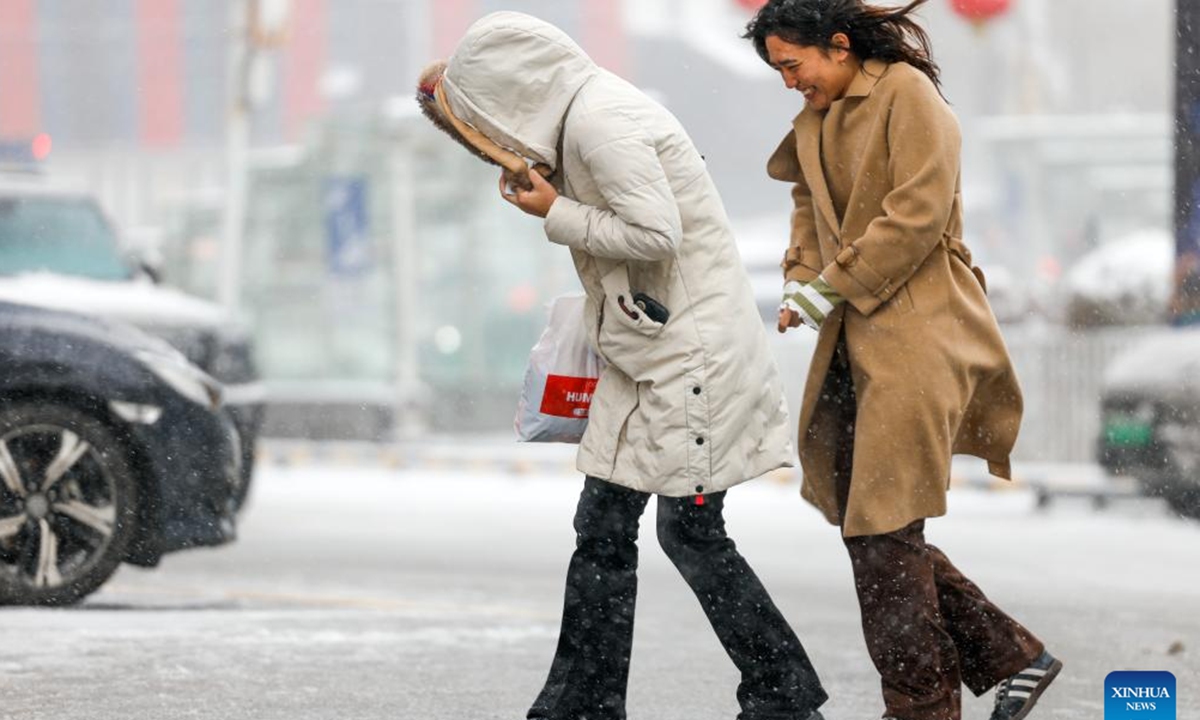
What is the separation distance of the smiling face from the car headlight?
329 centimetres

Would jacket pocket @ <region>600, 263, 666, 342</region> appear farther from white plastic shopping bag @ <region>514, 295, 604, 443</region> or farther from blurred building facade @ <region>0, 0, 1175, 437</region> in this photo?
blurred building facade @ <region>0, 0, 1175, 437</region>

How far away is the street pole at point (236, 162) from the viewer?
914 inches

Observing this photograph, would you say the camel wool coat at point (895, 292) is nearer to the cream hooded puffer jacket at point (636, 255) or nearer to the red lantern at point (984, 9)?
the cream hooded puffer jacket at point (636, 255)

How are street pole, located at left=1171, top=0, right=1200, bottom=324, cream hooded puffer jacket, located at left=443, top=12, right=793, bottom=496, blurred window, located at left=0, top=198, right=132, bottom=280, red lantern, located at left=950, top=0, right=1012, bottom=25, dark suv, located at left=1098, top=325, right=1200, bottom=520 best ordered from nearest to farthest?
1. cream hooded puffer jacket, located at left=443, top=12, right=793, bottom=496
2. blurred window, located at left=0, top=198, right=132, bottom=280
3. dark suv, located at left=1098, top=325, right=1200, bottom=520
4. street pole, located at left=1171, top=0, right=1200, bottom=324
5. red lantern, located at left=950, top=0, right=1012, bottom=25

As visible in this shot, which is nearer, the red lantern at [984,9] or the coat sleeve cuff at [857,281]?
the coat sleeve cuff at [857,281]

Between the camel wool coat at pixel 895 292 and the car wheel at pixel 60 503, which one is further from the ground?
the camel wool coat at pixel 895 292

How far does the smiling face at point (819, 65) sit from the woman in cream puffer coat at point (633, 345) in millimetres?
297

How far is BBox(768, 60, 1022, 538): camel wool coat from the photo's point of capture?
16.5 feet

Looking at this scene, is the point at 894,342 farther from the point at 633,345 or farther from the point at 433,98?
the point at 433,98

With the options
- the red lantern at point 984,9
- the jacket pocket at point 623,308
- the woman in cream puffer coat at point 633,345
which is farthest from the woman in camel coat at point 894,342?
the red lantern at point 984,9

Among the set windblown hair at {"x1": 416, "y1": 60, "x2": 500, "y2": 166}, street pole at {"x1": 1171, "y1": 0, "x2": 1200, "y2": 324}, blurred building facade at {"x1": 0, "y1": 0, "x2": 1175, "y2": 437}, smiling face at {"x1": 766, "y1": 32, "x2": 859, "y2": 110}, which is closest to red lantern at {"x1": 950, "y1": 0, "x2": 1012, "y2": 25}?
blurred building facade at {"x1": 0, "y1": 0, "x2": 1175, "y2": 437}

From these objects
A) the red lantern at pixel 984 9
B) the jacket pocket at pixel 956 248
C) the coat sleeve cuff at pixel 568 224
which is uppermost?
the red lantern at pixel 984 9

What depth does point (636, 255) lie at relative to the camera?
492cm

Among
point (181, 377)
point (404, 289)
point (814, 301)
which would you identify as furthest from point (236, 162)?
point (814, 301)
